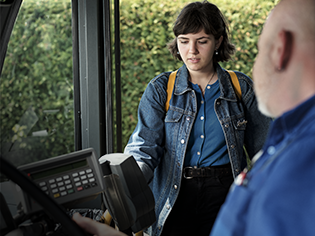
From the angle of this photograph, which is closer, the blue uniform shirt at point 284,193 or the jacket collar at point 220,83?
the blue uniform shirt at point 284,193

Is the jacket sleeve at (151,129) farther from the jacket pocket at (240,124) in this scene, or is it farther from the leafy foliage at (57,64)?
the leafy foliage at (57,64)

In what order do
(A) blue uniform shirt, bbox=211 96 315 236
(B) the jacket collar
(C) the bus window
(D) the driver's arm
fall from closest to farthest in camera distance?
(A) blue uniform shirt, bbox=211 96 315 236
(D) the driver's arm
(B) the jacket collar
(C) the bus window

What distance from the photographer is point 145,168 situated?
1479mm

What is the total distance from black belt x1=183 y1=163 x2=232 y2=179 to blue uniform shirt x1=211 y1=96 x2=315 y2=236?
3.10 feet

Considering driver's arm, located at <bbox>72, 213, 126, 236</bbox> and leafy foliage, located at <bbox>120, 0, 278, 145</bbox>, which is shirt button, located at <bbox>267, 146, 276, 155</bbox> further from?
leafy foliage, located at <bbox>120, 0, 278, 145</bbox>

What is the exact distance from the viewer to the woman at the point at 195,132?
161 cm

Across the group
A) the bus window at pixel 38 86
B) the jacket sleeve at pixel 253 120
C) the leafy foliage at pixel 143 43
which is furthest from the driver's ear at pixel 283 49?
the leafy foliage at pixel 143 43

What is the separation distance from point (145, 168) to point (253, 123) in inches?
25.0

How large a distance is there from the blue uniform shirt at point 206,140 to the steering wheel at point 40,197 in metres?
0.85

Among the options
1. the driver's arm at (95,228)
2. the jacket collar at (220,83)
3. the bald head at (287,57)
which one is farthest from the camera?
the jacket collar at (220,83)

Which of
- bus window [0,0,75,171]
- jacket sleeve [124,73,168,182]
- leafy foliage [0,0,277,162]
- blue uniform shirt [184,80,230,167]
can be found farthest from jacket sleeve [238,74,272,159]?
bus window [0,0,75,171]

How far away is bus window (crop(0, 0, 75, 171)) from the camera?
1.82 meters

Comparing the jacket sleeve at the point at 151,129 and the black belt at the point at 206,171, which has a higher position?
the jacket sleeve at the point at 151,129

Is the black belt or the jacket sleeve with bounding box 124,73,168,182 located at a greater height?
the jacket sleeve with bounding box 124,73,168,182
